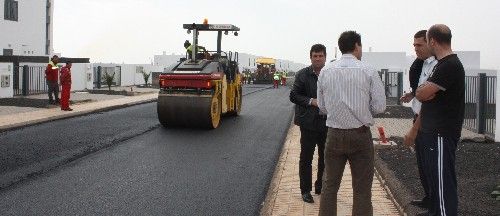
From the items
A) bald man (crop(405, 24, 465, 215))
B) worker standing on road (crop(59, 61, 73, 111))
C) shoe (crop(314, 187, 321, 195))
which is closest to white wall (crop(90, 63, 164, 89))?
worker standing on road (crop(59, 61, 73, 111))

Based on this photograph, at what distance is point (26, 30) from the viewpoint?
33.1 metres

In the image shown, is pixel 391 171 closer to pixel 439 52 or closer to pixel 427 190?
pixel 427 190

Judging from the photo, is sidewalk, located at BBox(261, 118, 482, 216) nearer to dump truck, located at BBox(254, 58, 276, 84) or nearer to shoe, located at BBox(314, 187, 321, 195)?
shoe, located at BBox(314, 187, 321, 195)

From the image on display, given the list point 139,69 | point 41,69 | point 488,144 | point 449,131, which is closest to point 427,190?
point 449,131

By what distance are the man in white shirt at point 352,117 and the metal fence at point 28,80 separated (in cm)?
2188

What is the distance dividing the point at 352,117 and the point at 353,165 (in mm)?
395

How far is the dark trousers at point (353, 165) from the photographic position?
4195 millimetres

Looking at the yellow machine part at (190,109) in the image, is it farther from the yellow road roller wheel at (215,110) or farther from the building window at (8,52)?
the building window at (8,52)

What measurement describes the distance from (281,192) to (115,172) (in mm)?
2578

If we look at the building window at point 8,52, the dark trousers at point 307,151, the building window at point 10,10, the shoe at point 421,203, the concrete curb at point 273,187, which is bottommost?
the concrete curb at point 273,187

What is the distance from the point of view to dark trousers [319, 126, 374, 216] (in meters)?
4.20

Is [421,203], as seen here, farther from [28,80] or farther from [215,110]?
[28,80]

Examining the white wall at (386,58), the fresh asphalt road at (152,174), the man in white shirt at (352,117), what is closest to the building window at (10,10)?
the fresh asphalt road at (152,174)

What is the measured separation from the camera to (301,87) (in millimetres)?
5836
